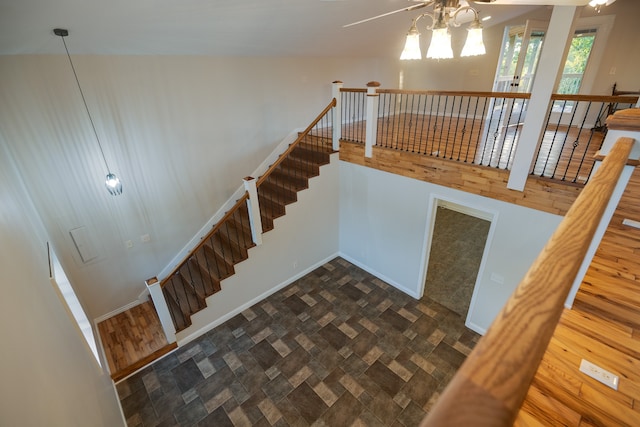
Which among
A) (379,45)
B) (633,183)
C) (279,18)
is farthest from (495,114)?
(279,18)

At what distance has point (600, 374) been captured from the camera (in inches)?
54.8

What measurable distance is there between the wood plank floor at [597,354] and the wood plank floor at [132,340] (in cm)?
430

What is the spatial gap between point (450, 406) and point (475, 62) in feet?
27.4

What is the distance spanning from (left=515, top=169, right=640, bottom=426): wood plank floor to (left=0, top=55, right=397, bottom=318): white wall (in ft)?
16.6

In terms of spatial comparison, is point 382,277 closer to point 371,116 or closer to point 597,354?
point 371,116

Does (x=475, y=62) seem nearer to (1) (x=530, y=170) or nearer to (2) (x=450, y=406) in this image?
(1) (x=530, y=170)

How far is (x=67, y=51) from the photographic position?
3.44 m

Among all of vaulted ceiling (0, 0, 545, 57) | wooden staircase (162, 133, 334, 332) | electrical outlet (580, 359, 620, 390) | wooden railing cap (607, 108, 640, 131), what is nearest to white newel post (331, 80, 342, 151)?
wooden staircase (162, 133, 334, 332)

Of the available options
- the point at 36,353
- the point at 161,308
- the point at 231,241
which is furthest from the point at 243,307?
the point at 36,353

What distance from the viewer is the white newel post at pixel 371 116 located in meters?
4.48

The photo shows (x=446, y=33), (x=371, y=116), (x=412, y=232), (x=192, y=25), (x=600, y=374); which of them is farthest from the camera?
(x=412, y=232)

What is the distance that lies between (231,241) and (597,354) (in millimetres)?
4361

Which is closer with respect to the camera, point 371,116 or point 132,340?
point 132,340

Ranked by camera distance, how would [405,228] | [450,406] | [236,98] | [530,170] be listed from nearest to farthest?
1. [450,406]
2. [530,170]
3. [405,228]
4. [236,98]
